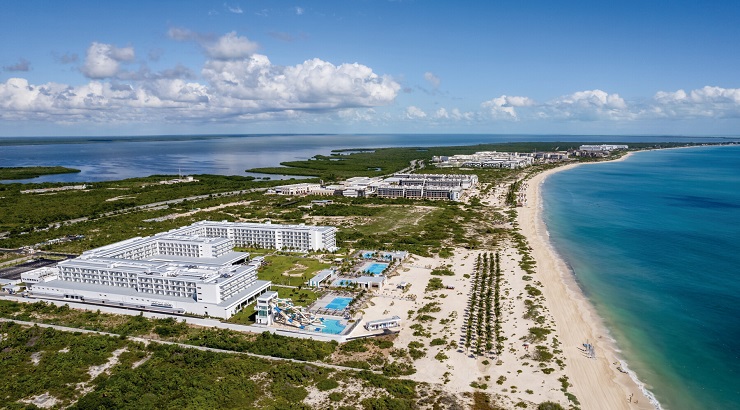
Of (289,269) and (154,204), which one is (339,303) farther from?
(154,204)

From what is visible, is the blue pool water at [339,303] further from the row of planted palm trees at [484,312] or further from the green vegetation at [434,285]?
the row of planted palm trees at [484,312]

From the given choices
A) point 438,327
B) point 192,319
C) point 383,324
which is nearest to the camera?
point 383,324

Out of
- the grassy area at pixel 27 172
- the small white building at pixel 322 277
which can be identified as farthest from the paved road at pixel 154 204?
the grassy area at pixel 27 172

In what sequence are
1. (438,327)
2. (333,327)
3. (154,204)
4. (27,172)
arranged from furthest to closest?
(27,172) < (154,204) < (438,327) < (333,327)

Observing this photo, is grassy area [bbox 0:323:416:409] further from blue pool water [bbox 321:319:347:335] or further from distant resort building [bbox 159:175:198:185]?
distant resort building [bbox 159:175:198:185]

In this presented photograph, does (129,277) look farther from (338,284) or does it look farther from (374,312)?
(374,312)

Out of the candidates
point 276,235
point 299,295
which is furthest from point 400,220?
point 299,295
